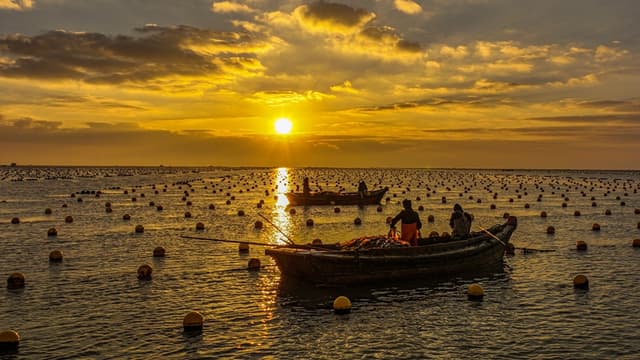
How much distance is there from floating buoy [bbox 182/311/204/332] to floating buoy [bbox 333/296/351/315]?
4.33 meters

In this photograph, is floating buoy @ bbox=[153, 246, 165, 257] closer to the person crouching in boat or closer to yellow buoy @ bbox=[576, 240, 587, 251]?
the person crouching in boat

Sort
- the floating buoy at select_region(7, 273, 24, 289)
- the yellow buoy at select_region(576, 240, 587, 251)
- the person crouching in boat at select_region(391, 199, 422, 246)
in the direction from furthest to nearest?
1. the yellow buoy at select_region(576, 240, 587, 251)
2. the person crouching in boat at select_region(391, 199, 422, 246)
3. the floating buoy at select_region(7, 273, 24, 289)

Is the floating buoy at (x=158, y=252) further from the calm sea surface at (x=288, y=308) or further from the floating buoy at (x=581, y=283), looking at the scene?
the floating buoy at (x=581, y=283)

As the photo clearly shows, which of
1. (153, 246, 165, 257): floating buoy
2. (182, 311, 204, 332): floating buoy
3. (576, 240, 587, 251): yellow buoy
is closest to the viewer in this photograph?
(182, 311, 204, 332): floating buoy

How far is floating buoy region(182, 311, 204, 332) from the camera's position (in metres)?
16.5

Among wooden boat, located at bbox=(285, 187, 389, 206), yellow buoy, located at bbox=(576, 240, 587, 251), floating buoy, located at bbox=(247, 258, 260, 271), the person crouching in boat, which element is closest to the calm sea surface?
floating buoy, located at bbox=(247, 258, 260, 271)

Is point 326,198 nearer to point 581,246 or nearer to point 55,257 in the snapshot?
point 581,246

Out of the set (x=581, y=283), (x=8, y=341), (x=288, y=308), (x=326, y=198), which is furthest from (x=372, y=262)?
(x=326, y=198)

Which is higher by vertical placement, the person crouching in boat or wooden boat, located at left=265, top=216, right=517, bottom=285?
the person crouching in boat

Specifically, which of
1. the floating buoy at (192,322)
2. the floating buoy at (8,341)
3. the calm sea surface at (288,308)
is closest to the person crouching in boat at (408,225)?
the calm sea surface at (288,308)

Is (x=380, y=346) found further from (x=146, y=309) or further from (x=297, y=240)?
(x=297, y=240)

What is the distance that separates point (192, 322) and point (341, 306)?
4752 millimetres

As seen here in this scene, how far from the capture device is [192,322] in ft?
54.4

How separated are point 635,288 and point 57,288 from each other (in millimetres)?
22153
